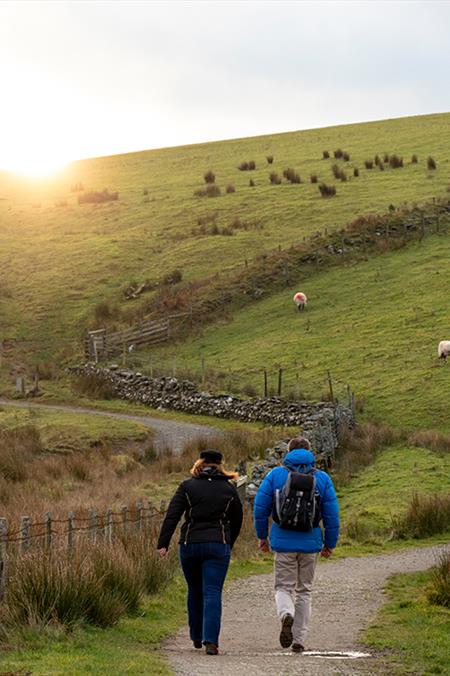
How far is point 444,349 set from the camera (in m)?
38.0

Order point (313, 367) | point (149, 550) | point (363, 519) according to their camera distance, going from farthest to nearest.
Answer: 1. point (313, 367)
2. point (363, 519)
3. point (149, 550)

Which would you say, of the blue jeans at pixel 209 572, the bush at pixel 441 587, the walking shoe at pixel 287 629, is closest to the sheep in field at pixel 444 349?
the bush at pixel 441 587

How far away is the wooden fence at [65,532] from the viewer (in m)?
12.0

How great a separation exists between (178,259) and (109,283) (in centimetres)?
391

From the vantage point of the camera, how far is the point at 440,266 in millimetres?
49406

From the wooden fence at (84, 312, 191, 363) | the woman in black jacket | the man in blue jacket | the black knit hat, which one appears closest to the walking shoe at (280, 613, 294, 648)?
the man in blue jacket

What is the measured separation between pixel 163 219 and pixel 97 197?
12.5 meters

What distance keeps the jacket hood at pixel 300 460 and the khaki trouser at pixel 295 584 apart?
882 millimetres

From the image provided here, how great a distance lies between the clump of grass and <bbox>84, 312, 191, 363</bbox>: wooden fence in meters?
28.8

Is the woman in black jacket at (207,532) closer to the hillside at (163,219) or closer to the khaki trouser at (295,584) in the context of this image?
the khaki trouser at (295,584)

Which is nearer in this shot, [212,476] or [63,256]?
[212,476]

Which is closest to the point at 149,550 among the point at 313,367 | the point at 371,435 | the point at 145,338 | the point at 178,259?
the point at 371,435

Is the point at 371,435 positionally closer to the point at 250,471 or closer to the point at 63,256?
the point at 250,471

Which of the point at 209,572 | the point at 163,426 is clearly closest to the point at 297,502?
the point at 209,572
